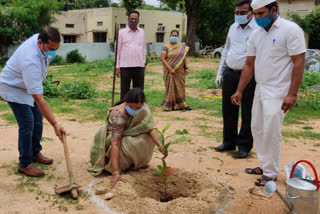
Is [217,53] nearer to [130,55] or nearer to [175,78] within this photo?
[175,78]

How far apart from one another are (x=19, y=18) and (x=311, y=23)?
17.0 meters

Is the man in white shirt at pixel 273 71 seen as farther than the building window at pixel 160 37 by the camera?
No

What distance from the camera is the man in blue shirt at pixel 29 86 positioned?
2.99 meters

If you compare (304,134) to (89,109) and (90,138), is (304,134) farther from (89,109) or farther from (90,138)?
(89,109)

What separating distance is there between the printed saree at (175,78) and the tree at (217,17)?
63.2ft

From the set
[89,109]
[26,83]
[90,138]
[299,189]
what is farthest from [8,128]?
[299,189]

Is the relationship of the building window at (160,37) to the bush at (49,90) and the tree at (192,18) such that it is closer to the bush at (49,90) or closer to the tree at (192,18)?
the tree at (192,18)

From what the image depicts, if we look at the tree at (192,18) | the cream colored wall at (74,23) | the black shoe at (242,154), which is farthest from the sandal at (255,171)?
the cream colored wall at (74,23)

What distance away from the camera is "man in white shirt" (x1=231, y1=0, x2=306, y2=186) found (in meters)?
2.96

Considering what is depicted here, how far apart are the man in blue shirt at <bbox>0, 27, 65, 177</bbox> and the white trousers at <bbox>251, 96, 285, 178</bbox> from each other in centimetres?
188

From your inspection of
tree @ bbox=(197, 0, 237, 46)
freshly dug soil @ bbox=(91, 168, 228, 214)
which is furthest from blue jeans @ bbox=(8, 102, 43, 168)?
tree @ bbox=(197, 0, 237, 46)

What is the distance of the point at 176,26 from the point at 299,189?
28.3 meters

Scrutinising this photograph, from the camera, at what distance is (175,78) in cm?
723

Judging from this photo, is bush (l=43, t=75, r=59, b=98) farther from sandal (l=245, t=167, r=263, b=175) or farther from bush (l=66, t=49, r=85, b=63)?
bush (l=66, t=49, r=85, b=63)
